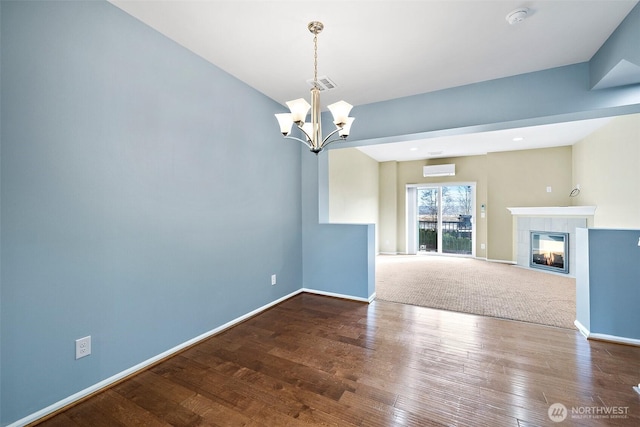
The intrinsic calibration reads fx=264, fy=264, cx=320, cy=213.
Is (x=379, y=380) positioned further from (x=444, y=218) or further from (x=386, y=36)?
(x=444, y=218)

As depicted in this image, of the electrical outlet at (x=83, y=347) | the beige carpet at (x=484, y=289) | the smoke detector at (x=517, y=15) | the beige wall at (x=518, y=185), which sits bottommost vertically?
the beige carpet at (x=484, y=289)

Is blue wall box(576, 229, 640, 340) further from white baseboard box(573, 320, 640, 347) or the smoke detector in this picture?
the smoke detector

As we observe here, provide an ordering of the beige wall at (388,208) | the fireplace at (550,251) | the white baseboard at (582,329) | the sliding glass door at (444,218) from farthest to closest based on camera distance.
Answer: the beige wall at (388,208), the sliding glass door at (444,218), the fireplace at (550,251), the white baseboard at (582,329)

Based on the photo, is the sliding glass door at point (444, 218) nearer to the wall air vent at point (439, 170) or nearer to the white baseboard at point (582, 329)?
the wall air vent at point (439, 170)

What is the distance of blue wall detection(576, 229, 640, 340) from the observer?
2379 mm

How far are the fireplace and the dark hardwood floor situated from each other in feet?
11.5

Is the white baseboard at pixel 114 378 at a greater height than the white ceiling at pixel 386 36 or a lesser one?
lesser

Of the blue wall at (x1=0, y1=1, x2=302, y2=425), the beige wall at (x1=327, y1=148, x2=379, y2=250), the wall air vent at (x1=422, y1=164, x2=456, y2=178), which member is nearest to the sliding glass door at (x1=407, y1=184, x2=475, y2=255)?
the wall air vent at (x1=422, y1=164, x2=456, y2=178)

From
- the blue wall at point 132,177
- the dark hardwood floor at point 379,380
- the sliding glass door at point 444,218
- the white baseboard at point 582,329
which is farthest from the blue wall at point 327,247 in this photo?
the sliding glass door at point 444,218

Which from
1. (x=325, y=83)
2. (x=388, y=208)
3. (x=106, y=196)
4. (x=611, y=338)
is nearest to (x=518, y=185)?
(x=388, y=208)

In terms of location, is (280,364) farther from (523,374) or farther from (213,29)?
(213,29)

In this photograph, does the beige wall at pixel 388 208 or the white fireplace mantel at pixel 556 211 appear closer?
the white fireplace mantel at pixel 556 211

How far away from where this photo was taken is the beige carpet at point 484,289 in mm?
3205

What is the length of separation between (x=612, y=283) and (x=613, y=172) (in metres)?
2.87
